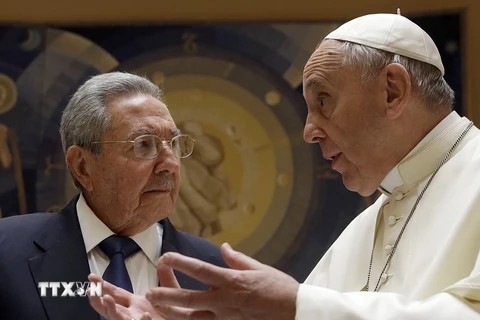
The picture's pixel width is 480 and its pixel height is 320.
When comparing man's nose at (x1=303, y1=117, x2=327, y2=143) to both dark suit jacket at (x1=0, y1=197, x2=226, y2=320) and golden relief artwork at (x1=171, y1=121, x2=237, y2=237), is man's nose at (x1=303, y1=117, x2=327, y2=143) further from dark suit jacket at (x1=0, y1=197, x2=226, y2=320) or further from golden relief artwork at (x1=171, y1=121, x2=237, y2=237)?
golden relief artwork at (x1=171, y1=121, x2=237, y2=237)

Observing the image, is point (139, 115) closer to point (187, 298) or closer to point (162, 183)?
point (162, 183)

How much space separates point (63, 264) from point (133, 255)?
28 centimetres

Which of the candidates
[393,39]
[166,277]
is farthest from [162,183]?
[393,39]

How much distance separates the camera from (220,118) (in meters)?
6.38

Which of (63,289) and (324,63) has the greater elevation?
(324,63)

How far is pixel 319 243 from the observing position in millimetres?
6250

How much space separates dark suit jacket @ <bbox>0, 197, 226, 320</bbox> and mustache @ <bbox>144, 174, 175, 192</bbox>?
18 centimetres

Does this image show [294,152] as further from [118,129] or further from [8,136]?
[118,129]

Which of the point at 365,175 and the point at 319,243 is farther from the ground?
the point at 365,175

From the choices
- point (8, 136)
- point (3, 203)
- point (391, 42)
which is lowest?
point (3, 203)

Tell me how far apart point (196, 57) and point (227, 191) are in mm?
965

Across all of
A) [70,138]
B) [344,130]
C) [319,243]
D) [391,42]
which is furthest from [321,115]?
[319,243]

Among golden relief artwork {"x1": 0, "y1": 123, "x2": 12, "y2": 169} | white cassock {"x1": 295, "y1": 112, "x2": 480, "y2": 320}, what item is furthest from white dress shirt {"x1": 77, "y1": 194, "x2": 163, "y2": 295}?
golden relief artwork {"x1": 0, "y1": 123, "x2": 12, "y2": 169}

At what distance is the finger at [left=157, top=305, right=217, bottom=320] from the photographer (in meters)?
2.52
